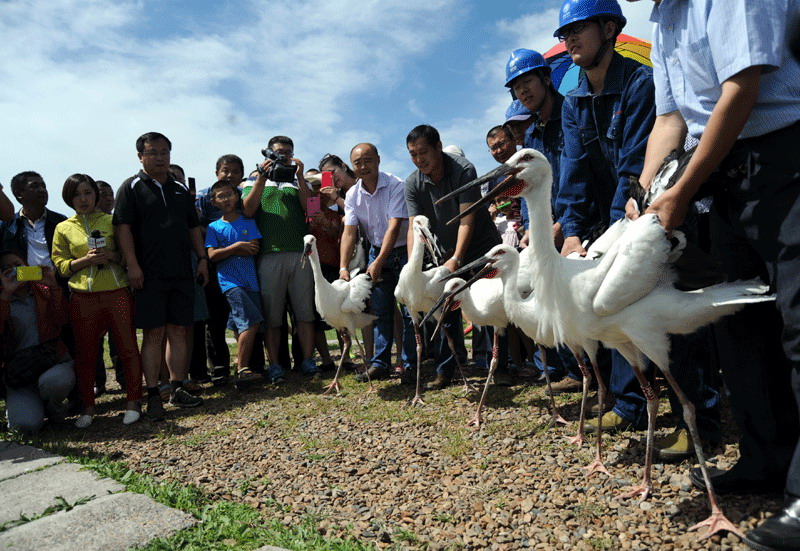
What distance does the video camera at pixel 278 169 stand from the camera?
685cm

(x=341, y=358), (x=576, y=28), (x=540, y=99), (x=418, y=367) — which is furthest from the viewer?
(x=341, y=358)

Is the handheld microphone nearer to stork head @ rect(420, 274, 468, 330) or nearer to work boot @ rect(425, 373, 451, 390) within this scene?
stork head @ rect(420, 274, 468, 330)

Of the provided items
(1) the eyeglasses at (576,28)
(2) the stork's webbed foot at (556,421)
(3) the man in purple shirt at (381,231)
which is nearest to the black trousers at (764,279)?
(2) the stork's webbed foot at (556,421)

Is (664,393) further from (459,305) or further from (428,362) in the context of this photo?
(428,362)

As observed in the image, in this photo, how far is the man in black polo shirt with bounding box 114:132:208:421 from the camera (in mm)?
5660

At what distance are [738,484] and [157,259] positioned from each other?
524cm

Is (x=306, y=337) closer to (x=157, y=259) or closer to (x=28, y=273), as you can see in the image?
(x=157, y=259)

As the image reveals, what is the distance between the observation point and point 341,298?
6.59 m

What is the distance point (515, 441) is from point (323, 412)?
2.10m

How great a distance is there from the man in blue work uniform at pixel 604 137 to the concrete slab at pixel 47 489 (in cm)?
344

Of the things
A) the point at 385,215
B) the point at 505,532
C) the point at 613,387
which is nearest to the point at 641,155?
the point at 613,387

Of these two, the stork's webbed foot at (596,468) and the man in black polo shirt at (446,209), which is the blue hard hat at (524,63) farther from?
the stork's webbed foot at (596,468)

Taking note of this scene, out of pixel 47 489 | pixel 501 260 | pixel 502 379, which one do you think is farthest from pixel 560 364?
pixel 47 489

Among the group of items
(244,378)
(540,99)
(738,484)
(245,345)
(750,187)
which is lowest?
(738,484)
